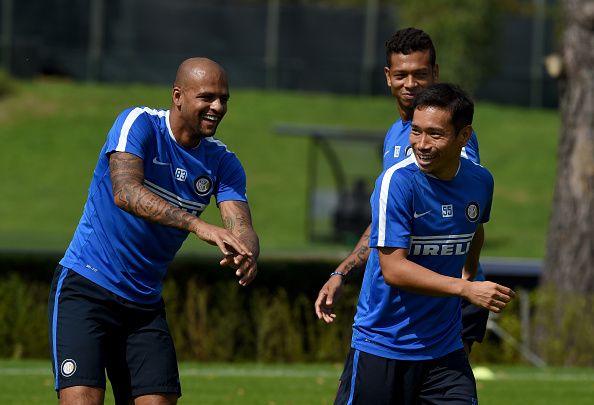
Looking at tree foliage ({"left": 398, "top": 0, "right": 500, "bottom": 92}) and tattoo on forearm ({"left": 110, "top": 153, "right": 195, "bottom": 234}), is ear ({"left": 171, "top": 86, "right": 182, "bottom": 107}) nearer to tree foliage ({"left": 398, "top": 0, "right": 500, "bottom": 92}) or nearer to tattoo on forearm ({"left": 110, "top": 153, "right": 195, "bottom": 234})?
tattoo on forearm ({"left": 110, "top": 153, "right": 195, "bottom": 234})

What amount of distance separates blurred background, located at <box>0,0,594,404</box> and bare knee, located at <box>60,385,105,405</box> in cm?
1135

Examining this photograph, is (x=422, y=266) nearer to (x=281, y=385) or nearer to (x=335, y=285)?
(x=335, y=285)

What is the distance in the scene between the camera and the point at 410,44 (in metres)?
6.80

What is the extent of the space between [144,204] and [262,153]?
33938 millimetres

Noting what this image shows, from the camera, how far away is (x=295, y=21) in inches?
1881

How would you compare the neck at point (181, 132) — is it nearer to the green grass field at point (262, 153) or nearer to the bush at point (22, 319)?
the bush at point (22, 319)

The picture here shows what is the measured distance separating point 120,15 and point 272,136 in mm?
8672

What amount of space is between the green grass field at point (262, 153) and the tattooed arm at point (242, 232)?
21709 mm

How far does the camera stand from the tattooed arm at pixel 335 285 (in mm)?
6379

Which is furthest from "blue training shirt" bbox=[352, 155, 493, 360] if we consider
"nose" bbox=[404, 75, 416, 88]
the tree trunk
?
the tree trunk

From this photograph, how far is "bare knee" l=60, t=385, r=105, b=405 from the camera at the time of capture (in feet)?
19.9

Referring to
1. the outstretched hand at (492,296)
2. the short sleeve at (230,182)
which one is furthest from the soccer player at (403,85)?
the outstretched hand at (492,296)

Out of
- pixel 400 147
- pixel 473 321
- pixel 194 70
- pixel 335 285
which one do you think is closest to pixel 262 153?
pixel 473 321

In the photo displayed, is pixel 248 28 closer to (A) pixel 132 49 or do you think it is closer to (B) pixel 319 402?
(A) pixel 132 49
